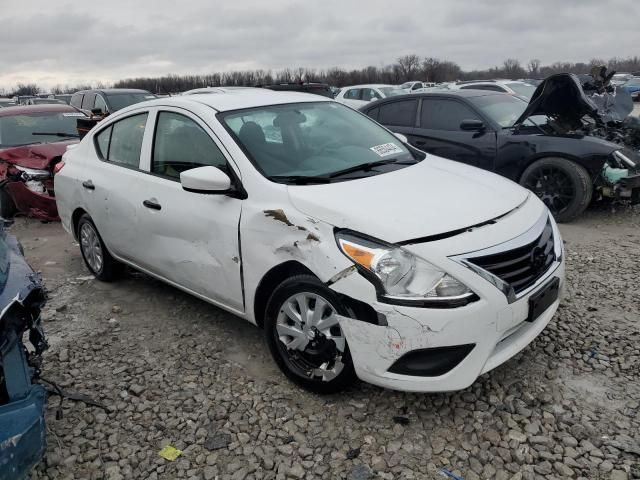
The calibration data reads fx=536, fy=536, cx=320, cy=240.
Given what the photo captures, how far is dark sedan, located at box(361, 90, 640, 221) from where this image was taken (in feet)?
20.1

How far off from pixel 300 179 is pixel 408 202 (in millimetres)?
671

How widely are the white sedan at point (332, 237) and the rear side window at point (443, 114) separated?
126 inches

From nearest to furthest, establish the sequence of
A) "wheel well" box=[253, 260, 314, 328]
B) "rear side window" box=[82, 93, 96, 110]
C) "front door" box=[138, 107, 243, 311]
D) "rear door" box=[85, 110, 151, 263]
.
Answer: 1. "wheel well" box=[253, 260, 314, 328]
2. "front door" box=[138, 107, 243, 311]
3. "rear door" box=[85, 110, 151, 263]
4. "rear side window" box=[82, 93, 96, 110]

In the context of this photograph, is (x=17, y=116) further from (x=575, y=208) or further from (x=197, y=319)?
(x=575, y=208)

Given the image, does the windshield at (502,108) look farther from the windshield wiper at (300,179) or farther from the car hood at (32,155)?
the car hood at (32,155)

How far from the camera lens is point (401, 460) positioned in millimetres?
2529

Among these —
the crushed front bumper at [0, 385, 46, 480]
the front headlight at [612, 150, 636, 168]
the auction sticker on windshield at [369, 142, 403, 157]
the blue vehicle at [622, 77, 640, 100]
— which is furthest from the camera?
the blue vehicle at [622, 77, 640, 100]

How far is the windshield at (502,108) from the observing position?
22.7ft

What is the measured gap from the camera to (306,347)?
2.94 meters

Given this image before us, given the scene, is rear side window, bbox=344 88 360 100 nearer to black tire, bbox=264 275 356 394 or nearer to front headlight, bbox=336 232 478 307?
black tire, bbox=264 275 356 394

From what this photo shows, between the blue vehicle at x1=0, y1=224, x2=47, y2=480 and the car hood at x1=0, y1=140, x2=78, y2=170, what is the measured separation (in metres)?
5.51

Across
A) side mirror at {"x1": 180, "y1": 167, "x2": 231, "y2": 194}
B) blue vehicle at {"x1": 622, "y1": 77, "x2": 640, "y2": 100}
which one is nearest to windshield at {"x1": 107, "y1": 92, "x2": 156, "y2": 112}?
side mirror at {"x1": 180, "y1": 167, "x2": 231, "y2": 194}

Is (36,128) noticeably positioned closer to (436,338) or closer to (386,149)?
(386,149)

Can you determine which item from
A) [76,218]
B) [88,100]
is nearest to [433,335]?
[76,218]
